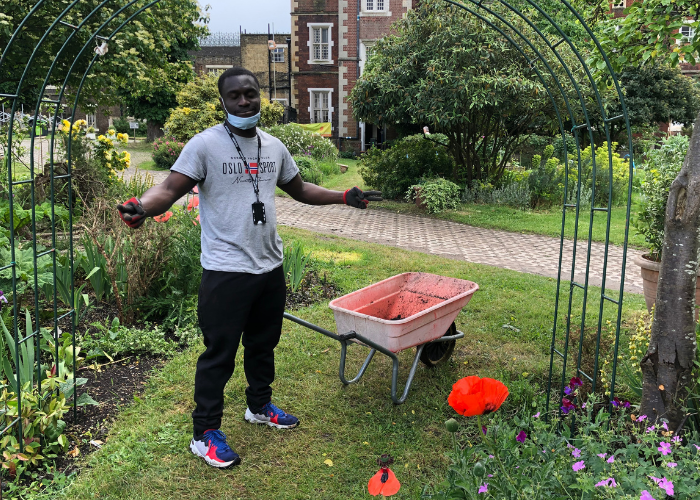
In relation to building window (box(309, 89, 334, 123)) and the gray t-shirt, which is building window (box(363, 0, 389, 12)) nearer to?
building window (box(309, 89, 334, 123))

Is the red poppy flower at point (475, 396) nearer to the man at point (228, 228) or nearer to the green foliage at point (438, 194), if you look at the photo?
the man at point (228, 228)

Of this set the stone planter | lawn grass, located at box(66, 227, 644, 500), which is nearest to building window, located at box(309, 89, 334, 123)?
lawn grass, located at box(66, 227, 644, 500)

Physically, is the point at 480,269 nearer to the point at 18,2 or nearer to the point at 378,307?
the point at 378,307

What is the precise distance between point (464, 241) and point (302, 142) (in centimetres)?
1026

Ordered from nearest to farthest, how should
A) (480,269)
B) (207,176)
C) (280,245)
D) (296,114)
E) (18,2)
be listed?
1. (207,176)
2. (280,245)
3. (480,269)
4. (18,2)
5. (296,114)

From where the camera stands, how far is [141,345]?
4.23 meters

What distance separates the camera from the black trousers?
8.96 ft

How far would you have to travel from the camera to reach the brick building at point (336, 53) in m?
23.8

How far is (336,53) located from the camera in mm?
25203

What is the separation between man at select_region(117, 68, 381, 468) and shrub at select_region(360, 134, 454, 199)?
31.2ft

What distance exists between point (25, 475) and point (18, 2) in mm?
8360

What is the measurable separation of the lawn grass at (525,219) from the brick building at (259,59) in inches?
798

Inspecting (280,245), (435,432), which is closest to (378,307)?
(435,432)

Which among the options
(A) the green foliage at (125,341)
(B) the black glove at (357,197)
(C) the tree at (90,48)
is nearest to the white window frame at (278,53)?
(C) the tree at (90,48)
